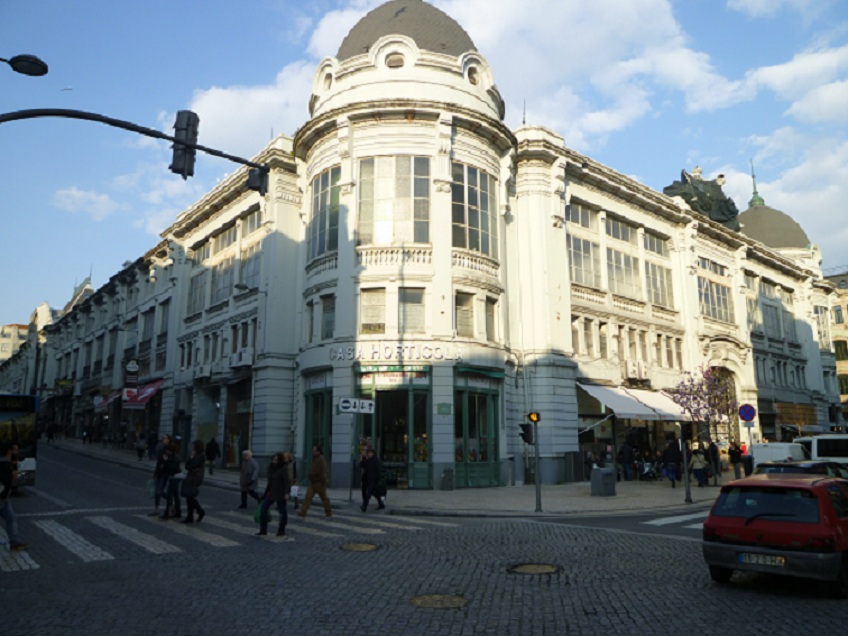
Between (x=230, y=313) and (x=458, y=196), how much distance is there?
1512 centimetres

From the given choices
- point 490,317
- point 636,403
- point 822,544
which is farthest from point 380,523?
point 636,403

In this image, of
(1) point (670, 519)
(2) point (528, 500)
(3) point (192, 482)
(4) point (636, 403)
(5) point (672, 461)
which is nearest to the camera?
(3) point (192, 482)

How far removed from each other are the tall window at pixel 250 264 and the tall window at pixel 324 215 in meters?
5.55

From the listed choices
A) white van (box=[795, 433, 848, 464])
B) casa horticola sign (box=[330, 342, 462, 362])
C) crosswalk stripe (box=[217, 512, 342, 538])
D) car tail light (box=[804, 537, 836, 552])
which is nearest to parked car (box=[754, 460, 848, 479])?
car tail light (box=[804, 537, 836, 552])

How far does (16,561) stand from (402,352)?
49.9 feet

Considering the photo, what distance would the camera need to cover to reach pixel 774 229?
57.7m

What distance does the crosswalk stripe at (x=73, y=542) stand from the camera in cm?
982

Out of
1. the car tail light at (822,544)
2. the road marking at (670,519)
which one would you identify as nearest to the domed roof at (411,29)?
the road marking at (670,519)

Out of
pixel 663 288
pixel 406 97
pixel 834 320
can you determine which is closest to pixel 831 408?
pixel 834 320

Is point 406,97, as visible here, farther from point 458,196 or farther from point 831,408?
point 831,408

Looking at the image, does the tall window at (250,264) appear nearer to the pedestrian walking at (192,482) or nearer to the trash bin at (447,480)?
the trash bin at (447,480)

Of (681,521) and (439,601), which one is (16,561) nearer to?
(439,601)

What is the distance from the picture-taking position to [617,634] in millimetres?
6137

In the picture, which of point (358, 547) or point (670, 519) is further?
point (670, 519)
